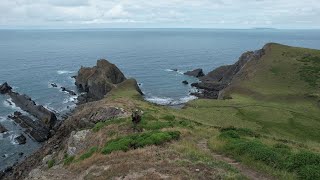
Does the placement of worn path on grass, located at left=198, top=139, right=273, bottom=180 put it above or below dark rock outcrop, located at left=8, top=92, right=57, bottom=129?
above

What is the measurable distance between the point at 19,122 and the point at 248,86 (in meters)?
55.4

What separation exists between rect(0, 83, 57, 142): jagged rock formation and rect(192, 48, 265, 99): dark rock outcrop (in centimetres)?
4382

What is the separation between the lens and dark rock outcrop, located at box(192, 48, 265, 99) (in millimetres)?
110812

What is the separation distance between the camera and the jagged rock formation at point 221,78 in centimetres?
11081

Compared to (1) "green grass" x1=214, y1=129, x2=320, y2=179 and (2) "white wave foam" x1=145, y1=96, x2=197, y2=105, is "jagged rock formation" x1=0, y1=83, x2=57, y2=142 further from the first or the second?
(1) "green grass" x1=214, y1=129, x2=320, y2=179

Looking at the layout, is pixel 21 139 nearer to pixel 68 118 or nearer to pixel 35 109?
pixel 68 118

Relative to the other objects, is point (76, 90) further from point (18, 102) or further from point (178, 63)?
point (178, 63)

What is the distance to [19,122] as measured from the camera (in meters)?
83.6

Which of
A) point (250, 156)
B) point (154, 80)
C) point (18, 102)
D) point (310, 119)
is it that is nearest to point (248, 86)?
point (310, 119)

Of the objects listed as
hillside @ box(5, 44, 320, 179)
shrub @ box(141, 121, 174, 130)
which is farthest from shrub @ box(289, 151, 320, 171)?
shrub @ box(141, 121, 174, 130)

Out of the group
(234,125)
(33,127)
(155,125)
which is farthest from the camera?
(33,127)

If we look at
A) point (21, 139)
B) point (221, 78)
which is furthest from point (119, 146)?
point (221, 78)

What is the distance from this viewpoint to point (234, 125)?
55469mm

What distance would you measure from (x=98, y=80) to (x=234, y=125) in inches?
2424
